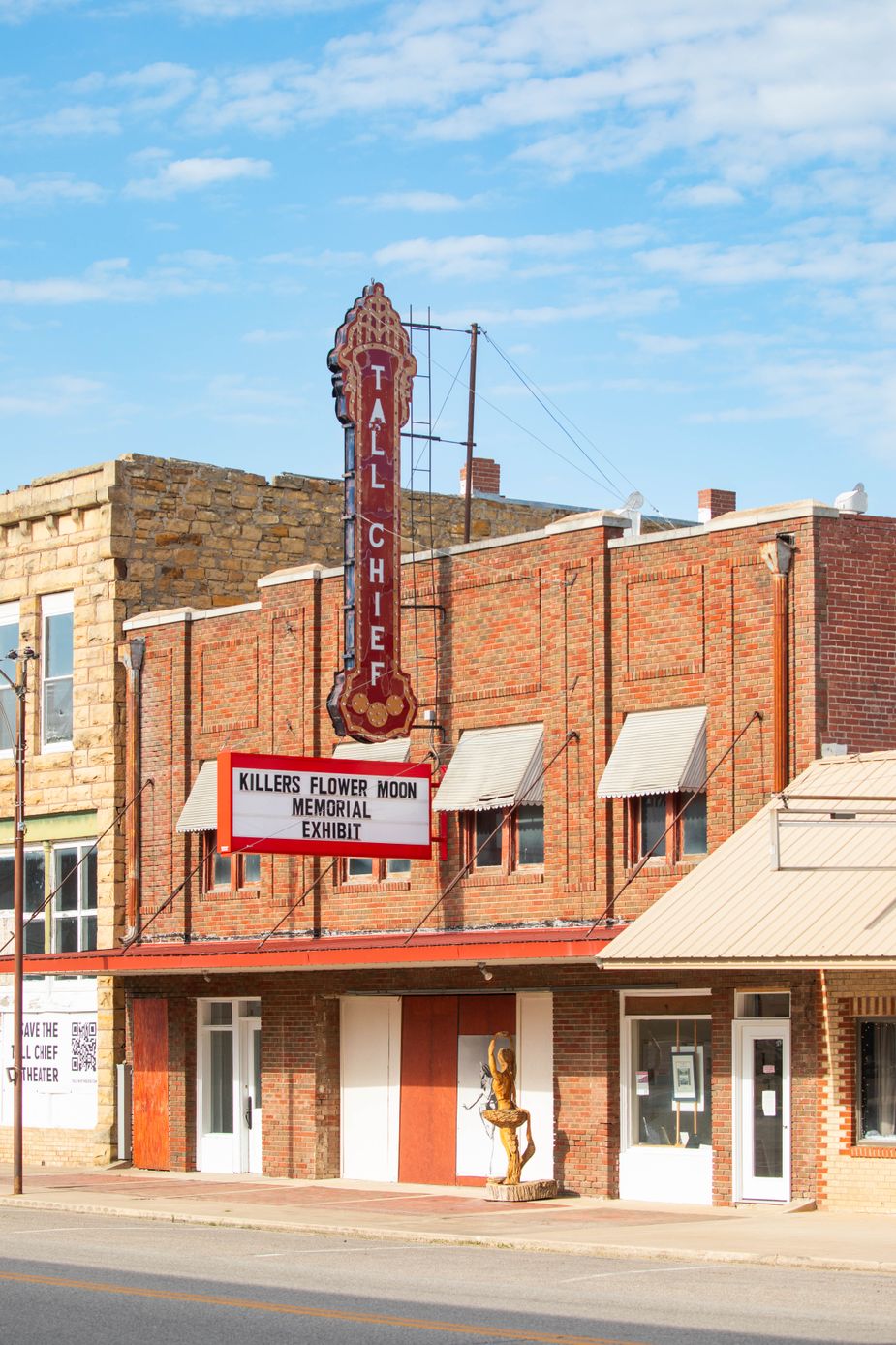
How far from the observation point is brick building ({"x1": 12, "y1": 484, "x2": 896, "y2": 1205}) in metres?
24.5

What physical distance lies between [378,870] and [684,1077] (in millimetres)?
6015

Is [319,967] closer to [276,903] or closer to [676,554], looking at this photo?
[276,903]

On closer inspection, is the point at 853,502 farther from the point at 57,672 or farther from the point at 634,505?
the point at 57,672

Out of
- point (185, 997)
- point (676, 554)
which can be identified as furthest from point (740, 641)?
point (185, 997)

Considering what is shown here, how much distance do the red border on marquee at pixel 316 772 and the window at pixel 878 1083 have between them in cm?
700

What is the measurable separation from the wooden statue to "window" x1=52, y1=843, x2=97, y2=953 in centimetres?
1030

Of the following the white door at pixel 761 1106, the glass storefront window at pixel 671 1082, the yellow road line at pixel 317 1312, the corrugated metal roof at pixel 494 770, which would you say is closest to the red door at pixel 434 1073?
the glass storefront window at pixel 671 1082

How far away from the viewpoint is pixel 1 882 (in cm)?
3553

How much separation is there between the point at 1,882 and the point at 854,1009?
57.2 feet

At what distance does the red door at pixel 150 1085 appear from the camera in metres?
32.0

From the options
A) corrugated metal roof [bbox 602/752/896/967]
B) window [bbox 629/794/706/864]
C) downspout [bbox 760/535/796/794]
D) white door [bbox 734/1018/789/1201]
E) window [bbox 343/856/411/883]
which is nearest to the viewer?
corrugated metal roof [bbox 602/752/896/967]

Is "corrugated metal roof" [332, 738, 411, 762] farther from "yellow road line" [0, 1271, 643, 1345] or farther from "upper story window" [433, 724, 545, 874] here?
"yellow road line" [0, 1271, 643, 1345]

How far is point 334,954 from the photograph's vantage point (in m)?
27.1

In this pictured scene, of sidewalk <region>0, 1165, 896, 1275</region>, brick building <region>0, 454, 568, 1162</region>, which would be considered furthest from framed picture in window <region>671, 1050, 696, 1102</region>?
brick building <region>0, 454, 568, 1162</region>
